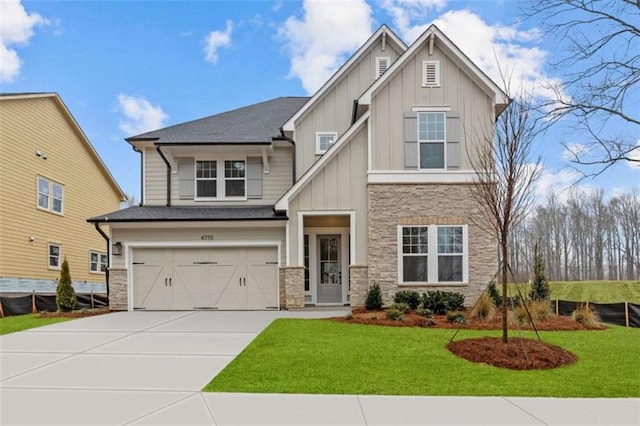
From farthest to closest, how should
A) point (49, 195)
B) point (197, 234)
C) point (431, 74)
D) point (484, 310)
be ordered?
point (49, 195)
point (197, 234)
point (431, 74)
point (484, 310)

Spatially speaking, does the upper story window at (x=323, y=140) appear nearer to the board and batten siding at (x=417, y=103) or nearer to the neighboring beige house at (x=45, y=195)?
the board and batten siding at (x=417, y=103)

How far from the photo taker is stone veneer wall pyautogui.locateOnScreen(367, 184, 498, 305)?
13.3 m

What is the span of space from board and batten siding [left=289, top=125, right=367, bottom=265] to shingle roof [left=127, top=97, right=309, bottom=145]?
2974 millimetres

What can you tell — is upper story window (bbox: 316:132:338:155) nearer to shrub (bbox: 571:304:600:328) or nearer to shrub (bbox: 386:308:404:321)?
shrub (bbox: 386:308:404:321)

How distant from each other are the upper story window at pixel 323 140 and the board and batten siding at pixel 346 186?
2291 mm

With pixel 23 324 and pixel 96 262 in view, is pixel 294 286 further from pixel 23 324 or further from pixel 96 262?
pixel 96 262

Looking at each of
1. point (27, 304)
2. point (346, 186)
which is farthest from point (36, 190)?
point (346, 186)

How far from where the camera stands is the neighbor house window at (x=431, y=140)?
13586mm

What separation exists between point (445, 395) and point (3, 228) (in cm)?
1862

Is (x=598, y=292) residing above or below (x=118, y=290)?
below

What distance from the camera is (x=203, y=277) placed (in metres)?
14.5

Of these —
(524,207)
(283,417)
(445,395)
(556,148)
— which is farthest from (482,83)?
(283,417)

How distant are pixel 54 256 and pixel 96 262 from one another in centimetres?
417

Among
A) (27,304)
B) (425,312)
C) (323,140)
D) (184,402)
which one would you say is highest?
(323,140)
